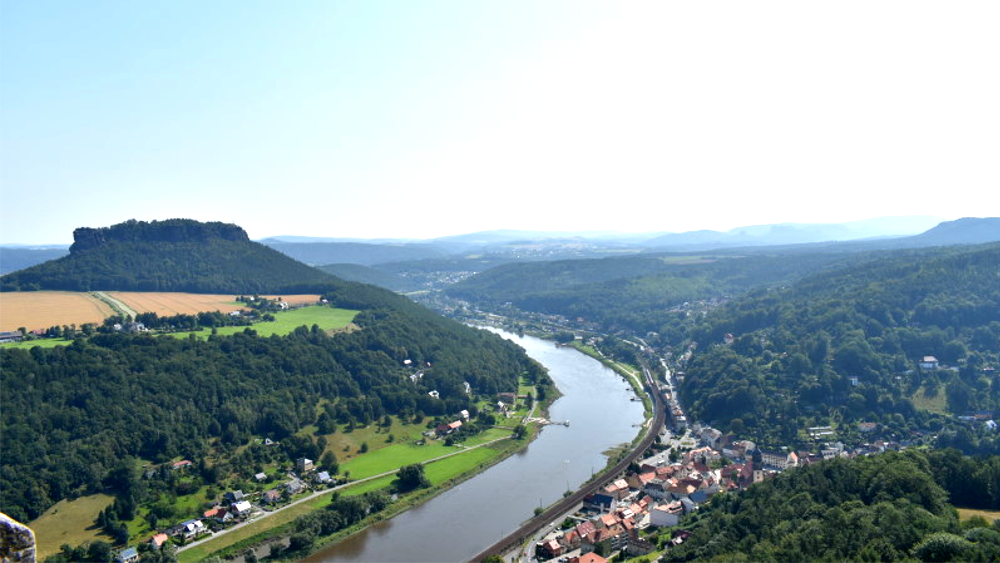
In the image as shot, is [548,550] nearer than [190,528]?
Yes

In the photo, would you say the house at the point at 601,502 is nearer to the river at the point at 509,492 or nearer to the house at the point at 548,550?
the river at the point at 509,492

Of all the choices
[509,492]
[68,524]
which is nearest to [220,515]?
[68,524]

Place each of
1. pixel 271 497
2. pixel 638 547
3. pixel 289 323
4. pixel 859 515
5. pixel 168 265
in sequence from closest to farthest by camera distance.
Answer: pixel 859 515
pixel 638 547
pixel 271 497
pixel 289 323
pixel 168 265

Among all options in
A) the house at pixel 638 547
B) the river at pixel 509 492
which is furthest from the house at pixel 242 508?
the house at pixel 638 547

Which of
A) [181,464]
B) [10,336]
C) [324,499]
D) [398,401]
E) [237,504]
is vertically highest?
[10,336]

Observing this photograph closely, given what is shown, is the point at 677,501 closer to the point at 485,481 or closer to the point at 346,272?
the point at 485,481

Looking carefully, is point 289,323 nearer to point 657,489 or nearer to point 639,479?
point 639,479

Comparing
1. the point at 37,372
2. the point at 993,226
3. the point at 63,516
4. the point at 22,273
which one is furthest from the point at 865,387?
the point at 993,226

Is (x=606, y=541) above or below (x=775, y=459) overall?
above

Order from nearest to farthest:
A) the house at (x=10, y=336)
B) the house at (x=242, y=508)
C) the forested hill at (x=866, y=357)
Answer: the house at (x=242, y=508) → the house at (x=10, y=336) → the forested hill at (x=866, y=357)
